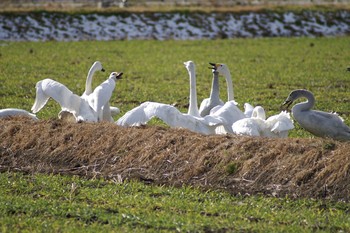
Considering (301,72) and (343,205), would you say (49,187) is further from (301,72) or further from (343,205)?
(301,72)

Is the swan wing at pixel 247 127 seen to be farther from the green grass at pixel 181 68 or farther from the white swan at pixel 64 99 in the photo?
the white swan at pixel 64 99

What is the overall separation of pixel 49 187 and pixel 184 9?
3529cm

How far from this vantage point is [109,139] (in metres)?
12.4

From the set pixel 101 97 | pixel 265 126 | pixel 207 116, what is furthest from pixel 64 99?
pixel 265 126

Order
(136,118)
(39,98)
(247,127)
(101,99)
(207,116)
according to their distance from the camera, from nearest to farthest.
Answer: (247,127) < (136,118) < (207,116) < (101,99) < (39,98)

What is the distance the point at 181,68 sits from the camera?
27.8m

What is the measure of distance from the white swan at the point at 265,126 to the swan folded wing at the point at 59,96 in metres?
3.14

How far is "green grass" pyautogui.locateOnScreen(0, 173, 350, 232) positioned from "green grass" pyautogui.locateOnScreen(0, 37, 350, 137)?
15.1 ft

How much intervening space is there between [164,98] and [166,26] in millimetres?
23243

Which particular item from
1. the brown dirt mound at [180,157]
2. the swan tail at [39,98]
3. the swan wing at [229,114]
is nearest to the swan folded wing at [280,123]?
the swan wing at [229,114]

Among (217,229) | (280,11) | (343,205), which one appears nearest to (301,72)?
(343,205)

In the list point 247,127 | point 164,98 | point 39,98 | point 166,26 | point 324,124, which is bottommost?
point 166,26

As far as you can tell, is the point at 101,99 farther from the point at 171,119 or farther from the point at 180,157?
the point at 180,157

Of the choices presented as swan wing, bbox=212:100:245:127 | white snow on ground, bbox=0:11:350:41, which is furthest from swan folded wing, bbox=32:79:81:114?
white snow on ground, bbox=0:11:350:41
